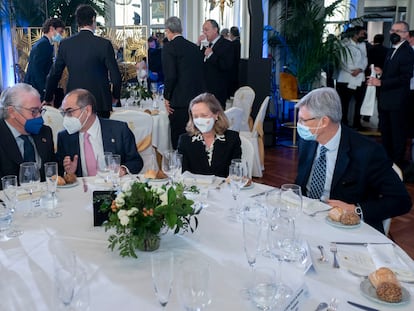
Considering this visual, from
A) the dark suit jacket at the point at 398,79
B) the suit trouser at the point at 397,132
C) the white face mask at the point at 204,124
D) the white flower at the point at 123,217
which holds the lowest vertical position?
the suit trouser at the point at 397,132

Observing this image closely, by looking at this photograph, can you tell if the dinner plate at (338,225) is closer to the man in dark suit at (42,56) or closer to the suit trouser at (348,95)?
the man in dark suit at (42,56)

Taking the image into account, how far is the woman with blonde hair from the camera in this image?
302 cm

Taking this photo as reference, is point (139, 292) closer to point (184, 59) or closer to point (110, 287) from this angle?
point (110, 287)

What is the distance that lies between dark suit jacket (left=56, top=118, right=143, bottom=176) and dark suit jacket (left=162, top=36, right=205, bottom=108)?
2.06 metres

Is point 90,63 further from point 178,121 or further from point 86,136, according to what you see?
point 86,136

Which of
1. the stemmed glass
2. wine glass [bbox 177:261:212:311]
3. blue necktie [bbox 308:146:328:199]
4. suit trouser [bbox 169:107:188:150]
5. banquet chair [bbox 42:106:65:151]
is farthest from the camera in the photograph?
suit trouser [bbox 169:107:188:150]

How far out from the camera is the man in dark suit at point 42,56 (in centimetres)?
632

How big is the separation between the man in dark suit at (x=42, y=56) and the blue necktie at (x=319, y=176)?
15.6 feet

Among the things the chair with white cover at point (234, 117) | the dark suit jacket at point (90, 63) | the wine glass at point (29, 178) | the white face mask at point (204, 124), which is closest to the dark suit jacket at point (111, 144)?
the white face mask at point (204, 124)

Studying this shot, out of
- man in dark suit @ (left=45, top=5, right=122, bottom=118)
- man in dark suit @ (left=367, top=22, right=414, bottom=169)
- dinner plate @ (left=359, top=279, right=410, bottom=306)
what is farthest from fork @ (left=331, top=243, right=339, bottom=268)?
man in dark suit @ (left=367, top=22, right=414, bottom=169)

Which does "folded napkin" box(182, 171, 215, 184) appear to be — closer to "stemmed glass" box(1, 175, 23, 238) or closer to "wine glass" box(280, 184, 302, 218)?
"wine glass" box(280, 184, 302, 218)

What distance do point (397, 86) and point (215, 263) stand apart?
4.86 metres

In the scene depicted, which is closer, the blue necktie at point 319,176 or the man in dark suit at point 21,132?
the blue necktie at point 319,176

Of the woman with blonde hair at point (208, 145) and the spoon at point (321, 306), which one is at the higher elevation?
the woman with blonde hair at point (208, 145)
